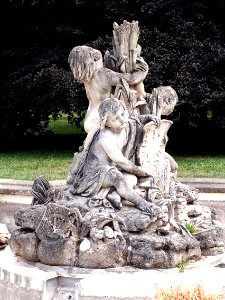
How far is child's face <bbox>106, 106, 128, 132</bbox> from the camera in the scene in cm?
745

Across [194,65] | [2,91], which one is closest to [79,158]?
[194,65]

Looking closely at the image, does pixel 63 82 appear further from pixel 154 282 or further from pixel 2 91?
pixel 154 282

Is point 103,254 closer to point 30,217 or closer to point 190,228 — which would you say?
point 30,217

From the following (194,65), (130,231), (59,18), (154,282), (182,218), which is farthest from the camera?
(59,18)

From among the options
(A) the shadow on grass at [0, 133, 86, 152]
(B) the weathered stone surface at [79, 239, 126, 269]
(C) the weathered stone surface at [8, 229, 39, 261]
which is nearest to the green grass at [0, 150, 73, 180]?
(A) the shadow on grass at [0, 133, 86, 152]

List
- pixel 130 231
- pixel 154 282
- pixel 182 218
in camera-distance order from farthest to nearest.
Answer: pixel 182 218, pixel 130 231, pixel 154 282

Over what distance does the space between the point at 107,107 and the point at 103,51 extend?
1237 centimetres

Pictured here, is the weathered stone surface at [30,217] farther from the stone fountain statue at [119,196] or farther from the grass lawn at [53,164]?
the grass lawn at [53,164]

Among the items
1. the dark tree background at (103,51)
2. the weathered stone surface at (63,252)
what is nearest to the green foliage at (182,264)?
the weathered stone surface at (63,252)

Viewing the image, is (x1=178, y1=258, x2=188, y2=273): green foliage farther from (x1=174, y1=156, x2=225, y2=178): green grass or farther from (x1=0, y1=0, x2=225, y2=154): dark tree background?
(x1=0, y1=0, x2=225, y2=154): dark tree background

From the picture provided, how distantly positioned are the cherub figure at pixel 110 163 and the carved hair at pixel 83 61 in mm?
448

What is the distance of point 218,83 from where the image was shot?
61.8ft

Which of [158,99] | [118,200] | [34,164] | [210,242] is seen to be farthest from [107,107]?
[34,164]

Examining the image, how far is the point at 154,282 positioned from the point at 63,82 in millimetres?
13351
